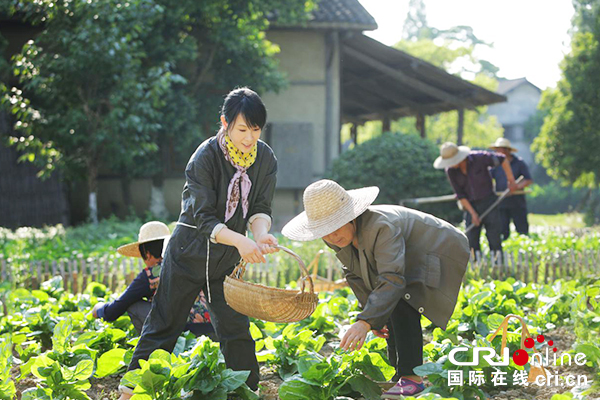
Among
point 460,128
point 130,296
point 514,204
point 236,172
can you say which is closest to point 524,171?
point 514,204

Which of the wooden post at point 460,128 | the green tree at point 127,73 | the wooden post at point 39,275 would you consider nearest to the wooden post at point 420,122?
the wooden post at point 460,128

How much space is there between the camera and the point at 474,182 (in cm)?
738

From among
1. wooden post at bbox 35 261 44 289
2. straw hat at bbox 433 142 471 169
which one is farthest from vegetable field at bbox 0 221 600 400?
straw hat at bbox 433 142 471 169

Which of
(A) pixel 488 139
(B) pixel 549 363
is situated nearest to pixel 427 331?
(B) pixel 549 363

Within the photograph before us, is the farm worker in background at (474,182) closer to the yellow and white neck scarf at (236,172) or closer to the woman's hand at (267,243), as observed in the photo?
the yellow and white neck scarf at (236,172)

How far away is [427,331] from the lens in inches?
188

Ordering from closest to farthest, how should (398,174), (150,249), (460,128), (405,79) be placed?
(150,249) < (398,174) < (405,79) < (460,128)

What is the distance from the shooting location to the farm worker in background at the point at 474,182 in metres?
7.26

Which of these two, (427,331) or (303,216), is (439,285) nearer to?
(303,216)

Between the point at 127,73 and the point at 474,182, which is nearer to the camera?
the point at 474,182

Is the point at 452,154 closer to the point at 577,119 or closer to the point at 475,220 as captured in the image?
the point at 475,220

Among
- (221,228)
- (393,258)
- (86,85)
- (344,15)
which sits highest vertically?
(344,15)

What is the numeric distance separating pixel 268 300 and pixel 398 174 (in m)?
9.03

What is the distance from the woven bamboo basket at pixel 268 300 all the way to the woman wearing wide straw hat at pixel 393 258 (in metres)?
0.25
